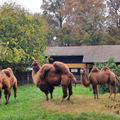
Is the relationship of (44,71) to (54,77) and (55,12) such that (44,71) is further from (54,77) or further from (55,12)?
(55,12)

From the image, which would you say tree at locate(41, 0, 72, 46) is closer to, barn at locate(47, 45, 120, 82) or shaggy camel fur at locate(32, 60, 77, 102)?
barn at locate(47, 45, 120, 82)

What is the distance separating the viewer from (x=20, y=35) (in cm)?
1964

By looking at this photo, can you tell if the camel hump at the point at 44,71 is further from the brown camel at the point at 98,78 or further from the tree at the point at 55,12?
the tree at the point at 55,12

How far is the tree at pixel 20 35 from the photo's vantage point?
18.3 metres

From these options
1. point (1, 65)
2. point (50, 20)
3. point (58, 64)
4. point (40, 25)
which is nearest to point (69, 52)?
point (40, 25)

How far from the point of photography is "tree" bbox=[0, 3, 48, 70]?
60.1 ft

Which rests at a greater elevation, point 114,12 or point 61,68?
point 114,12

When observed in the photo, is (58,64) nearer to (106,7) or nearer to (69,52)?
(69,52)

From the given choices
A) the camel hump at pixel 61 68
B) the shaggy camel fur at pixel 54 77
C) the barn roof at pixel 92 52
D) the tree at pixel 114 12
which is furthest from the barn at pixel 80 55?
the camel hump at pixel 61 68

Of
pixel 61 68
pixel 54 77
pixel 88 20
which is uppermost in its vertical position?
pixel 88 20

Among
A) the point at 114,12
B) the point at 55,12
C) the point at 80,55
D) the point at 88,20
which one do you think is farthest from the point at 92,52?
the point at 55,12

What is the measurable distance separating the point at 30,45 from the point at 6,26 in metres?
3.37

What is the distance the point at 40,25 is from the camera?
71.4ft

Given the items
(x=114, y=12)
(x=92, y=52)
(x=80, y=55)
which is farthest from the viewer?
(x=114, y=12)
